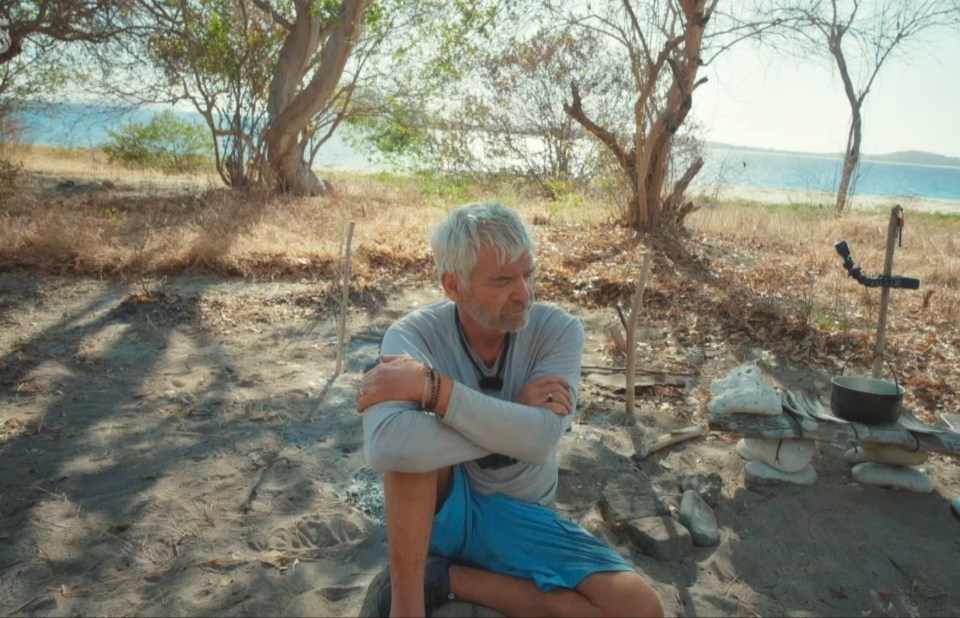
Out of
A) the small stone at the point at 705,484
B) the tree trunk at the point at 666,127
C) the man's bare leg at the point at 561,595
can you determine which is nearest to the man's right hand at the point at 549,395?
the man's bare leg at the point at 561,595

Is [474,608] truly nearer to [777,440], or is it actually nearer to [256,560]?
[256,560]

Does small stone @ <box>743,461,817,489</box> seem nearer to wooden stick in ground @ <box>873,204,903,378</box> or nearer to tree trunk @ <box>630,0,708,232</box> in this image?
wooden stick in ground @ <box>873,204,903,378</box>

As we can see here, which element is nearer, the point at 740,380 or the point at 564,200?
the point at 740,380

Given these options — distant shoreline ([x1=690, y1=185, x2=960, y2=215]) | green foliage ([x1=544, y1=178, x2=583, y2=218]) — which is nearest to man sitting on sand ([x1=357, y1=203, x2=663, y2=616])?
green foliage ([x1=544, y1=178, x2=583, y2=218])

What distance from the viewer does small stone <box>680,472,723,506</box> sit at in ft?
10.3

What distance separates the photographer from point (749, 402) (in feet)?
10.4

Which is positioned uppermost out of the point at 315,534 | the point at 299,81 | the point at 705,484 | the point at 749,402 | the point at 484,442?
the point at 299,81

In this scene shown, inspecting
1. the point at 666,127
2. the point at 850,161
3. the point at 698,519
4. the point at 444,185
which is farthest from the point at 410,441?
the point at 850,161

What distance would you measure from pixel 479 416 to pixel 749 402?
1801 mm

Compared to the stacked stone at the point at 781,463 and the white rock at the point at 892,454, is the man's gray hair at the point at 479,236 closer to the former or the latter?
the stacked stone at the point at 781,463

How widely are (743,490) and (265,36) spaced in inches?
487

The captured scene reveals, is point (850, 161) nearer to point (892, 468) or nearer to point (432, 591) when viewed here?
point (892, 468)

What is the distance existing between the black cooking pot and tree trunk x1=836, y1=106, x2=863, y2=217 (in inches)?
493

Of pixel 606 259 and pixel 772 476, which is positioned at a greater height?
pixel 606 259
